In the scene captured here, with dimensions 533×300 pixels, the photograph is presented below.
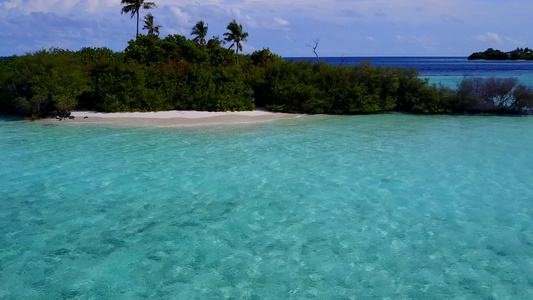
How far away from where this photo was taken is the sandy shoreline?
19.1 metres

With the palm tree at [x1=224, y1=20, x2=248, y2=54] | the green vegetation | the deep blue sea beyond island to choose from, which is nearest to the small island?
the green vegetation

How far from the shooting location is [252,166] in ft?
39.3

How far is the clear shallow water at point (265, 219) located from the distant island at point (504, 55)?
143 meters

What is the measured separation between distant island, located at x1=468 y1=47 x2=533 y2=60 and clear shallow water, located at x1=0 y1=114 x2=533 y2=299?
143251mm

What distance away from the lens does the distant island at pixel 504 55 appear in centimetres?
13562

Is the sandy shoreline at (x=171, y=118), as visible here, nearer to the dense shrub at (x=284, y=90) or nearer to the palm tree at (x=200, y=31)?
the dense shrub at (x=284, y=90)

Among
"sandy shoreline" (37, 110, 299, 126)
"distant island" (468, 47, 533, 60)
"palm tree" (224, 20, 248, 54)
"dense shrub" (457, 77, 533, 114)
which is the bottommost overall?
"sandy shoreline" (37, 110, 299, 126)

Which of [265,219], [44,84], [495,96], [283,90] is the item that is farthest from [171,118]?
[495,96]

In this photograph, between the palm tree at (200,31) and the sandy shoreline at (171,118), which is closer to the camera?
the sandy shoreline at (171,118)

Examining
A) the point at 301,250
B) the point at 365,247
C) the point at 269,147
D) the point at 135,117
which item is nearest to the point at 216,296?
the point at 301,250

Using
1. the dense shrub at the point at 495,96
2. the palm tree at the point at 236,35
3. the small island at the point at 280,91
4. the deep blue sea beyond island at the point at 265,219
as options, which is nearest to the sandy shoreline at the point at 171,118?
the small island at the point at 280,91

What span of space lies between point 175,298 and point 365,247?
10.2 ft

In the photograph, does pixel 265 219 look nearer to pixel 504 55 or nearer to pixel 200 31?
pixel 200 31

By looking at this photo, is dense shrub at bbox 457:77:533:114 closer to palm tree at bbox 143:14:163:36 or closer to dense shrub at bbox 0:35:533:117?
dense shrub at bbox 0:35:533:117
